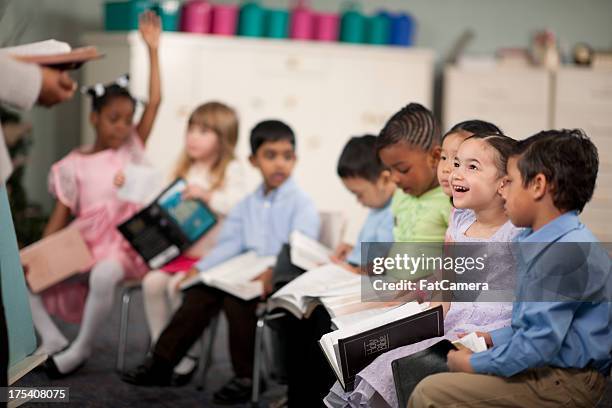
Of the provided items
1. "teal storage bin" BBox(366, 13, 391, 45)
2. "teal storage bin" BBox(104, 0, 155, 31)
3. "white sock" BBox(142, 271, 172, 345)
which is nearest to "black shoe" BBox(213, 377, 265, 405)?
"white sock" BBox(142, 271, 172, 345)

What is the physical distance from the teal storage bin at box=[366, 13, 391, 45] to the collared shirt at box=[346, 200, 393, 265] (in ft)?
10.0

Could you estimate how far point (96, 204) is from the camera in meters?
3.67

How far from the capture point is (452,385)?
170 cm

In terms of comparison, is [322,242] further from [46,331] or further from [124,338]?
[46,331]

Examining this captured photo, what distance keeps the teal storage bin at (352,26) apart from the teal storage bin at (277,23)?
14.8 inches

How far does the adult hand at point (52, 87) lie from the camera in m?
1.95

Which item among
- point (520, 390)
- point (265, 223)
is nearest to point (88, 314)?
point (265, 223)

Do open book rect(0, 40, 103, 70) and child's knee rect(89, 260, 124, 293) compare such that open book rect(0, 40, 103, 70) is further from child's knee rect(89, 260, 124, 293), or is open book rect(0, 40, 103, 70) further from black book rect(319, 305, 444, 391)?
child's knee rect(89, 260, 124, 293)

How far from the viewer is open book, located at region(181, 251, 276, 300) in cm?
312

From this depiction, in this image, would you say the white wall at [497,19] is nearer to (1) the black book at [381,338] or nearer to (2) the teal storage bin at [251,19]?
(2) the teal storage bin at [251,19]

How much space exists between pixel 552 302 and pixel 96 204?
242cm

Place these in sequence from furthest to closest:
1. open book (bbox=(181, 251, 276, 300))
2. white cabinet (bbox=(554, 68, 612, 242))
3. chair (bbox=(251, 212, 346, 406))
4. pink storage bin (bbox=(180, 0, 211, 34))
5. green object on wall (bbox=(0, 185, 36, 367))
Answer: white cabinet (bbox=(554, 68, 612, 242)), pink storage bin (bbox=(180, 0, 211, 34)), open book (bbox=(181, 251, 276, 300)), chair (bbox=(251, 212, 346, 406)), green object on wall (bbox=(0, 185, 36, 367))

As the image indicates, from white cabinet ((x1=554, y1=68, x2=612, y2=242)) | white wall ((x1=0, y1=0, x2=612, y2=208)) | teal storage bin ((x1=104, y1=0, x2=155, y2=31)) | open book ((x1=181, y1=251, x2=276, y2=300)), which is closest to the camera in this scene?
open book ((x1=181, y1=251, x2=276, y2=300))

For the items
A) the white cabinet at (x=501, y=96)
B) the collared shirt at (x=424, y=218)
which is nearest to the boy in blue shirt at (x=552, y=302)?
the collared shirt at (x=424, y=218)
